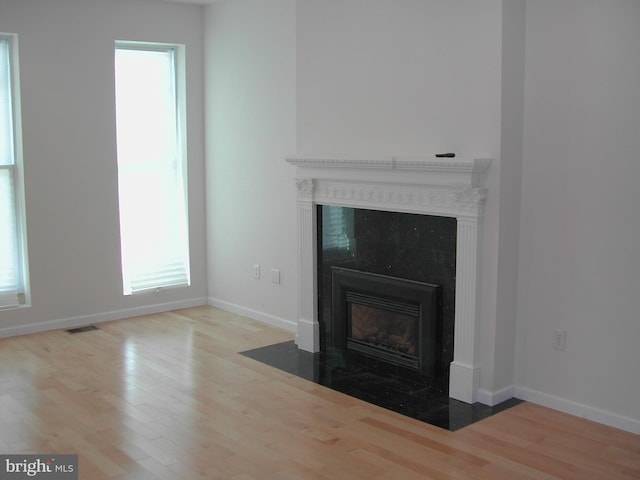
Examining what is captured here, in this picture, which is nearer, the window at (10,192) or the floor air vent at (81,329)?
the window at (10,192)

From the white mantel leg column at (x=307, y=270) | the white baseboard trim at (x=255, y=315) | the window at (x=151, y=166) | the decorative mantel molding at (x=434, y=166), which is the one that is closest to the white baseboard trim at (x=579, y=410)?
the decorative mantel molding at (x=434, y=166)

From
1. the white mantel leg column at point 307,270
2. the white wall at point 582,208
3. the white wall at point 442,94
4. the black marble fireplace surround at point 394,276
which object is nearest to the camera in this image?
the white wall at point 582,208

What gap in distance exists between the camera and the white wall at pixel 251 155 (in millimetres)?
5375

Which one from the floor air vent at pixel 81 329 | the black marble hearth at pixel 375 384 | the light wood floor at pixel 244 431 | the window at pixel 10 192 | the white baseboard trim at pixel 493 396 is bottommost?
the light wood floor at pixel 244 431

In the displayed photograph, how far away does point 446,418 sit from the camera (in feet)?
12.4

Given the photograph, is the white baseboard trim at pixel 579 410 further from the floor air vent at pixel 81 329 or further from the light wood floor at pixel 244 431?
the floor air vent at pixel 81 329

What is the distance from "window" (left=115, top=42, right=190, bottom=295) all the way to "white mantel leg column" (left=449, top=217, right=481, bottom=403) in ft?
9.97

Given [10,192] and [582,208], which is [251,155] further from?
[582,208]

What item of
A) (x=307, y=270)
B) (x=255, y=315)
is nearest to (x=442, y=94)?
(x=307, y=270)

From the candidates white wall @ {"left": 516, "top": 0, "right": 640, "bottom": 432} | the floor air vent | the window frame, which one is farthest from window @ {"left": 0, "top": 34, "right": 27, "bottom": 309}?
white wall @ {"left": 516, "top": 0, "right": 640, "bottom": 432}

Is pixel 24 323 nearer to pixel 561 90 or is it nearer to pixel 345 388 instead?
pixel 345 388

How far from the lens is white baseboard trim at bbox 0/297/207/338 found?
5.45 m

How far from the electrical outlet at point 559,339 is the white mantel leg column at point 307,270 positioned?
5.53 ft

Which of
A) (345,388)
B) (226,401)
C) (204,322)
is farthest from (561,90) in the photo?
(204,322)
